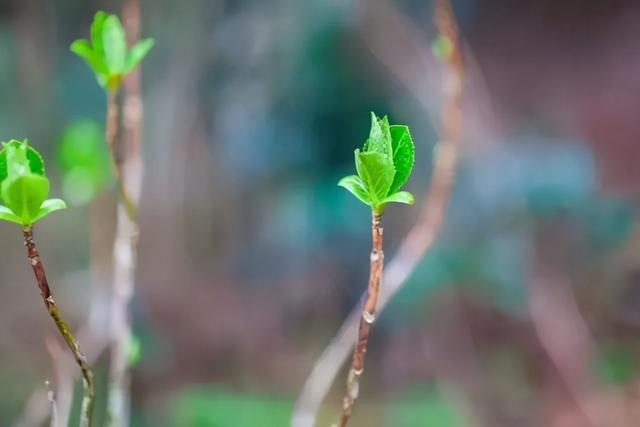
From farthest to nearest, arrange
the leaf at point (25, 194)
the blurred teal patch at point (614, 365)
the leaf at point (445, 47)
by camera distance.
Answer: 1. the blurred teal patch at point (614, 365)
2. the leaf at point (445, 47)
3. the leaf at point (25, 194)

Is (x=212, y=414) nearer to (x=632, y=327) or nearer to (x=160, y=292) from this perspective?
(x=160, y=292)

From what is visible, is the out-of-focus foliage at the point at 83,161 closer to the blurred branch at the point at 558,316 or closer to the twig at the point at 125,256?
the twig at the point at 125,256

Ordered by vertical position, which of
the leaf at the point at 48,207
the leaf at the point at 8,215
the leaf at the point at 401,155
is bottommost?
the leaf at the point at 8,215

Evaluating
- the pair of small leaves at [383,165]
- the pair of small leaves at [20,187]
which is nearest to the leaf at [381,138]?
the pair of small leaves at [383,165]

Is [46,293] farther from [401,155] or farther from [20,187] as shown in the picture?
[401,155]

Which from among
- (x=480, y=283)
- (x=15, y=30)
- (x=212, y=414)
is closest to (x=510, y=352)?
(x=480, y=283)

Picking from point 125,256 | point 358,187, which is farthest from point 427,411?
point 358,187
